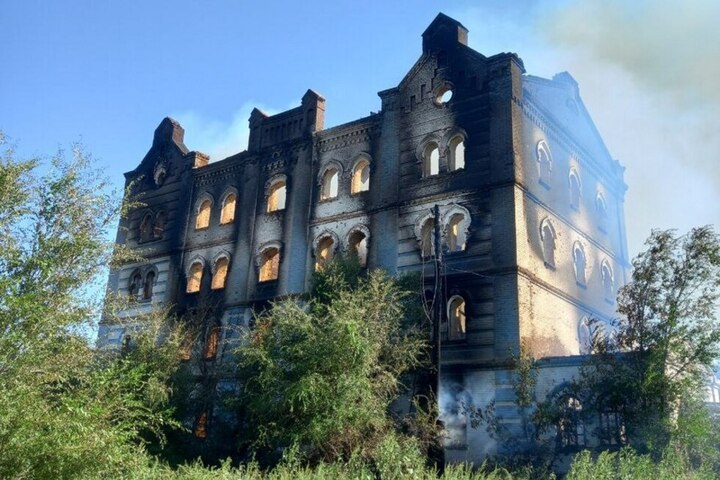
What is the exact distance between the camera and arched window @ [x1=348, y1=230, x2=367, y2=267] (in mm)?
22969

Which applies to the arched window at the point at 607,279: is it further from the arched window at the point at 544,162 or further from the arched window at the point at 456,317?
the arched window at the point at 456,317

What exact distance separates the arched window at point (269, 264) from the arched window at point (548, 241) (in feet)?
31.0

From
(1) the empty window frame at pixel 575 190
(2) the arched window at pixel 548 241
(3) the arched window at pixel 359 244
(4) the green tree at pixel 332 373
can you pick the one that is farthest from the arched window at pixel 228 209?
(1) the empty window frame at pixel 575 190

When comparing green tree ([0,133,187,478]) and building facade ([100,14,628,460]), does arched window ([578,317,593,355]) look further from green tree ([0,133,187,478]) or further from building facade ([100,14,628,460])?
green tree ([0,133,187,478])

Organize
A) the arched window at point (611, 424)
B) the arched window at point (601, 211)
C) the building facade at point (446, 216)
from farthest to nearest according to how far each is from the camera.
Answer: the arched window at point (601, 211), the building facade at point (446, 216), the arched window at point (611, 424)

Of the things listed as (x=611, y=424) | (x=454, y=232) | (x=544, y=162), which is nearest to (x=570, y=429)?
(x=611, y=424)

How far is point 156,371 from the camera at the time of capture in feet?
65.5

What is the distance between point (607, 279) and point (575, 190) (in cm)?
406

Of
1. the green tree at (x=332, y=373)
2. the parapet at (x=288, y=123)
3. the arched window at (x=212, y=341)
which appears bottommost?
the green tree at (x=332, y=373)

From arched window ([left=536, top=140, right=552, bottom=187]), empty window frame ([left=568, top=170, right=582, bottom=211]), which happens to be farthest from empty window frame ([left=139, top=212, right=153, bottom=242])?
empty window frame ([left=568, top=170, right=582, bottom=211])

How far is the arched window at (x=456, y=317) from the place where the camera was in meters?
20.1

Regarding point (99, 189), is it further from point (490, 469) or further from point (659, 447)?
point (659, 447)

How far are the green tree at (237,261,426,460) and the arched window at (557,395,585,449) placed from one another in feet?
13.0

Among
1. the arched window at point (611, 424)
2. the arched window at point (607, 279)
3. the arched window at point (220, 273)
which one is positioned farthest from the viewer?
the arched window at point (220, 273)
